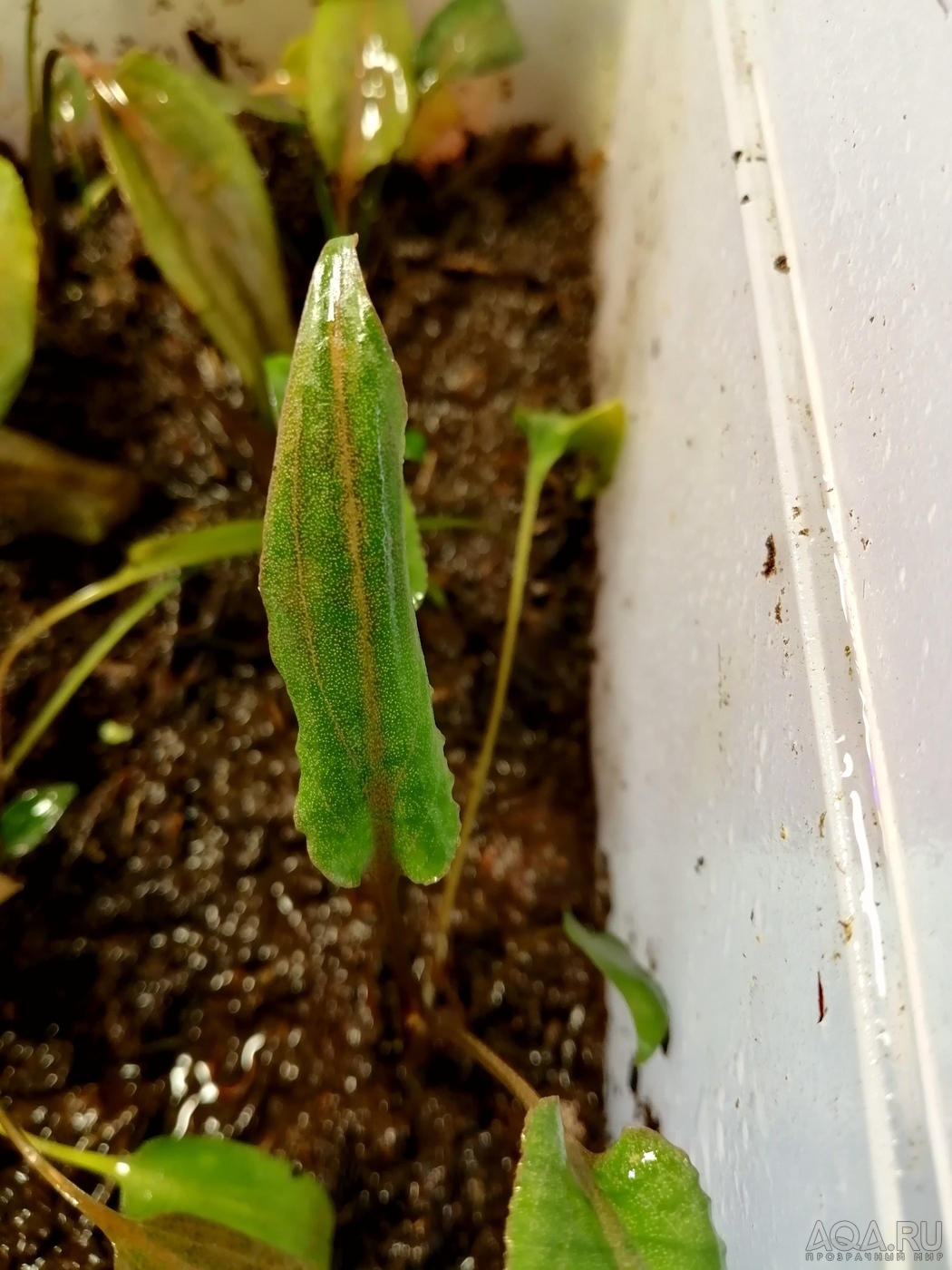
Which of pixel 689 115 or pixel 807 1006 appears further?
pixel 689 115

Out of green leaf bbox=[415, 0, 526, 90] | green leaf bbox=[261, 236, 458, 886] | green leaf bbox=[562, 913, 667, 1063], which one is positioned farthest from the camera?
green leaf bbox=[415, 0, 526, 90]

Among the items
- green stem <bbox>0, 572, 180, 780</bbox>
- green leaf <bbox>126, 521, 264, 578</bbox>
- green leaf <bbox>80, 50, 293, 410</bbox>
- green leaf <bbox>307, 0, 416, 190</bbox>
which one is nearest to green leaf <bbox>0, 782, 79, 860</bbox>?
green stem <bbox>0, 572, 180, 780</bbox>

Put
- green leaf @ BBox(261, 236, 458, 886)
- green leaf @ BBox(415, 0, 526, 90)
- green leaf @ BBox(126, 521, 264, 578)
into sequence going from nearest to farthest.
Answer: green leaf @ BBox(261, 236, 458, 886) < green leaf @ BBox(126, 521, 264, 578) < green leaf @ BBox(415, 0, 526, 90)

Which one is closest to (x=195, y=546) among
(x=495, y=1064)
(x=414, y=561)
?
(x=414, y=561)

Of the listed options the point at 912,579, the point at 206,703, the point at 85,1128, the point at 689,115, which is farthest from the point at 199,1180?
the point at 689,115

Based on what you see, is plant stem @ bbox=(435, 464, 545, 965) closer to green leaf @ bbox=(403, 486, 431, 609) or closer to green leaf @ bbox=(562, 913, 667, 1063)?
green leaf @ bbox=(562, 913, 667, 1063)

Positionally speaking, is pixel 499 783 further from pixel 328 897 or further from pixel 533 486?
pixel 533 486
